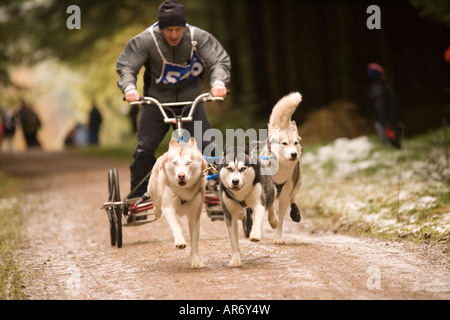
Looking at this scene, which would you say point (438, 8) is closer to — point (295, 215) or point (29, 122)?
point (295, 215)

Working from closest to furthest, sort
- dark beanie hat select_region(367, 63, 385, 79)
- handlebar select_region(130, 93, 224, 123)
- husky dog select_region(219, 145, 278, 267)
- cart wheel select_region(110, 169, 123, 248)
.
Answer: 1. husky dog select_region(219, 145, 278, 267)
2. handlebar select_region(130, 93, 224, 123)
3. cart wheel select_region(110, 169, 123, 248)
4. dark beanie hat select_region(367, 63, 385, 79)

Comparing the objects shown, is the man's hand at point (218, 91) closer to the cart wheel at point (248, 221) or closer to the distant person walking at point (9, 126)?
the cart wheel at point (248, 221)

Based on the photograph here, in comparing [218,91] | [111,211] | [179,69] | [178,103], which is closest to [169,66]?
[179,69]

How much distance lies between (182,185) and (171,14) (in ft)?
6.59

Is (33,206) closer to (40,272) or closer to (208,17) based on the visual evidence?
(40,272)

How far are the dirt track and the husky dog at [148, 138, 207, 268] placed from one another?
448 millimetres

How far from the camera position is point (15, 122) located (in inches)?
1452

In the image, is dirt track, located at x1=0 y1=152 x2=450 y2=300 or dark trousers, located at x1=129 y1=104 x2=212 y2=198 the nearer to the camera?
dirt track, located at x1=0 y1=152 x2=450 y2=300

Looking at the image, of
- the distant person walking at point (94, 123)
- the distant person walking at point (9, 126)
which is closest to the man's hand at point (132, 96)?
the distant person walking at point (9, 126)

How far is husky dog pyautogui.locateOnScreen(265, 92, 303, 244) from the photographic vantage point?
26.2 ft

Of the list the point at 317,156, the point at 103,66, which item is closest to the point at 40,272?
the point at 317,156

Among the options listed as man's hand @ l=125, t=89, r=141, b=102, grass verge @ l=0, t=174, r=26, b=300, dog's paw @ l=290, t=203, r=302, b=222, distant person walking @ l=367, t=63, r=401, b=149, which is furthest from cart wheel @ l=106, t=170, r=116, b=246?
distant person walking @ l=367, t=63, r=401, b=149

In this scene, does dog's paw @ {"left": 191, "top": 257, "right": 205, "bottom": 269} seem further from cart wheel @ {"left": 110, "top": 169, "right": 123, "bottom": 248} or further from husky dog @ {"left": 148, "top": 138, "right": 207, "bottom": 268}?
cart wheel @ {"left": 110, "top": 169, "right": 123, "bottom": 248}

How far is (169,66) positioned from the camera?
844cm
